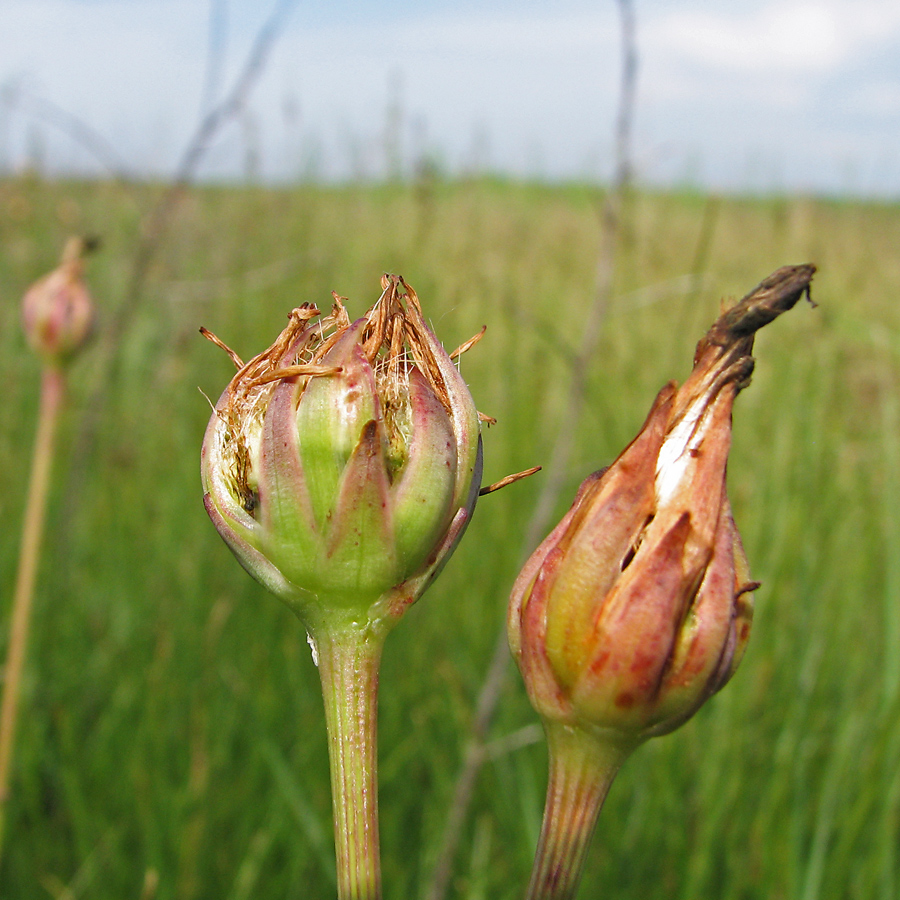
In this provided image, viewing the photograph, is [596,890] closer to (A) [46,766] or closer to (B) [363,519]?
(A) [46,766]

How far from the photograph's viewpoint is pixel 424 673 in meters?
2.27

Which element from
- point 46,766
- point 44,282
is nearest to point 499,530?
point 46,766

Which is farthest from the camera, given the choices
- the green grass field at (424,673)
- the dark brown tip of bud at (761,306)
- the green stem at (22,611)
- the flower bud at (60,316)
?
the green grass field at (424,673)

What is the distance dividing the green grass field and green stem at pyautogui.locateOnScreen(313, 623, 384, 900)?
39 cm

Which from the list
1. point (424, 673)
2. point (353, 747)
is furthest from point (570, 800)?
point (424, 673)

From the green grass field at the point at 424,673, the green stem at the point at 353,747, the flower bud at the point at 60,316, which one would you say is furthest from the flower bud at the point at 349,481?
the flower bud at the point at 60,316

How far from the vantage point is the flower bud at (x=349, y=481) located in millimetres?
503

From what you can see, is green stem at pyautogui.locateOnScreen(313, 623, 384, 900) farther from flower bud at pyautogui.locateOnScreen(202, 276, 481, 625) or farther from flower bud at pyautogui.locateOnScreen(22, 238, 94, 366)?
flower bud at pyautogui.locateOnScreen(22, 238, 94, 366)

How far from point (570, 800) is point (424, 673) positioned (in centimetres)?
178

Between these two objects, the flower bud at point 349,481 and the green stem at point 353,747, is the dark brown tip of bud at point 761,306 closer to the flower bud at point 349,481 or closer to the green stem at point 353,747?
the flower bud at point 349,481

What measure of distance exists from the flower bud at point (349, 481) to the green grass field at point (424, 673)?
31 cm

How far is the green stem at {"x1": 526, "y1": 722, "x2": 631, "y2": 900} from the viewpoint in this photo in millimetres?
488

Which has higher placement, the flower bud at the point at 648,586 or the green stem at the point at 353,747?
the flower bud at the point at 648,586

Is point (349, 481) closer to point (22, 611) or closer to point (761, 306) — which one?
point (761, 306)
